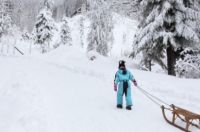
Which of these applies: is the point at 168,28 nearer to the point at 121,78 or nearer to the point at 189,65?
the point at 189,65

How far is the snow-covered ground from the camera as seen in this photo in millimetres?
9586

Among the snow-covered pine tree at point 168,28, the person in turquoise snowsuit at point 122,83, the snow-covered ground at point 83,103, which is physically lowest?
the snow-covered ground at point 83,103

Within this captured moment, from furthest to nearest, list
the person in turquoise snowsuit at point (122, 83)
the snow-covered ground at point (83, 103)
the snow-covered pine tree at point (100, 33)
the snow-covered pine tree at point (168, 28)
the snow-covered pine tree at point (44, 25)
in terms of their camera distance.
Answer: the snow-covered pine tree at point (44, 25) → the snow-covered pine tree at point (100, 33) → the snow-covered pine tree at point (168, 28) → the person in turquoise snowsuit at point (122, 83) → the snow-covered ground at point (83, 103)

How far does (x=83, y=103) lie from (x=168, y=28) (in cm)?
1017

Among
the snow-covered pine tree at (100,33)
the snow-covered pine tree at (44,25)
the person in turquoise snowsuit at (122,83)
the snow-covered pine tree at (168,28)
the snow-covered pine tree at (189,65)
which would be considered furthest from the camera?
the snow-covered pine tree at (44,25)

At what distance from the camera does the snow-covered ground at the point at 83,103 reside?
9586 mm

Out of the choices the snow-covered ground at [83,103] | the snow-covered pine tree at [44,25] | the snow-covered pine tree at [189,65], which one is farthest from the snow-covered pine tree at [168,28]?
the snow-covered pine tree at [44,25]

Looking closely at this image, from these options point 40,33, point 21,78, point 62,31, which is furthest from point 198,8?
point 62,31

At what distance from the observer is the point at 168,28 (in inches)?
829

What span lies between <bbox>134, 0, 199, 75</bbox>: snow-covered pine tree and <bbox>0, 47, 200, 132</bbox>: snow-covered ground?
6.85ft

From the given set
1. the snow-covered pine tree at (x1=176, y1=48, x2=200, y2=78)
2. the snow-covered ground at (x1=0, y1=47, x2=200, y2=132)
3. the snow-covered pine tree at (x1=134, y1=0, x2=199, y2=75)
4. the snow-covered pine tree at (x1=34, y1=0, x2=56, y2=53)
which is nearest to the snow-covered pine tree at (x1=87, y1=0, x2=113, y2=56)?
the snow-covered pine tree at (x1=134, y1=0, x2=199, y2=75)

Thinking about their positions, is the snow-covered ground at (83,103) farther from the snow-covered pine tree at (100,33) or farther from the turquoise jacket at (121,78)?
the snow-covered pine tree at (100,33)

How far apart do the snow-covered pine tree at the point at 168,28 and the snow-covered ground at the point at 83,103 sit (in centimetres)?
209

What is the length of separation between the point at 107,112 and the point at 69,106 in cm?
128
